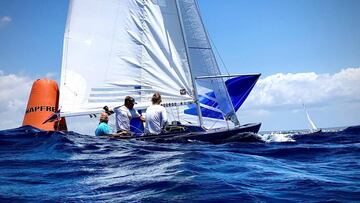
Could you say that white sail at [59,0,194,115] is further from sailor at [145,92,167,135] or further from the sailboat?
sailor at [145,92,167,135]

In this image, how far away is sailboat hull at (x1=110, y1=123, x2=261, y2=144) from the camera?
11.6 metres

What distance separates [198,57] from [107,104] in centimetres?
475

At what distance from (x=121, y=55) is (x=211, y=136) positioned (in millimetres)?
5726

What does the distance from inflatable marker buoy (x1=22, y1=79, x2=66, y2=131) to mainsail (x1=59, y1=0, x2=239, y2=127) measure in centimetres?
429

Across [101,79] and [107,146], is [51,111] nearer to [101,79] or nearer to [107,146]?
[101,79]

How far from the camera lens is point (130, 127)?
13.7 metres

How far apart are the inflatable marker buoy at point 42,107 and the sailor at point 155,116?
8275 mm

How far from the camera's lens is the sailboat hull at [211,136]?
38.2 ft

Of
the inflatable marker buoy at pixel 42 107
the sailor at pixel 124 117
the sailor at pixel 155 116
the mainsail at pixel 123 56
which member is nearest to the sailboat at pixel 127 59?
the mainsail at pixel 123 56

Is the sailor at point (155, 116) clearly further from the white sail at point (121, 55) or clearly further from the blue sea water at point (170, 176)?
the white sail at point (121, 55)

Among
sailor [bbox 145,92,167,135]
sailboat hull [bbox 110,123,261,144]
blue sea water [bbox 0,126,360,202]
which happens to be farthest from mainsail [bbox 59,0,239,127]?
blue sea water [bbox 0,126,360,202]

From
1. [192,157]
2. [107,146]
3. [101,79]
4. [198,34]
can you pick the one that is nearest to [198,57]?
[198,34]

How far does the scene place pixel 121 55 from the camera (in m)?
15.6

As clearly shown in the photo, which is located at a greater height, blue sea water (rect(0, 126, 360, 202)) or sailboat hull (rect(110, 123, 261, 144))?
sailboat hull (rect(110, 123, 261, 144))
